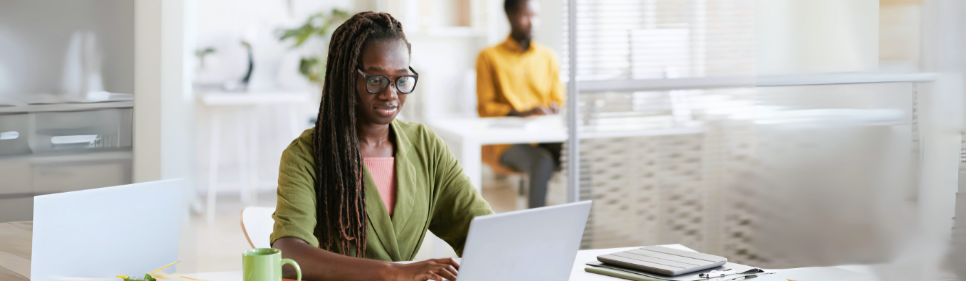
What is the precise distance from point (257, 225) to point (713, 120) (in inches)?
68.0

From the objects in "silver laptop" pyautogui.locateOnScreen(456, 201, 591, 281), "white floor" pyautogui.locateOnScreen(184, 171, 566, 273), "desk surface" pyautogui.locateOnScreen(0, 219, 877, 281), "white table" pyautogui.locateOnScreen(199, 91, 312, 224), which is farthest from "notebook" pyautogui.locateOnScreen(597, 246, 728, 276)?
"white table" pyautogui.locateOnScreen(199, 91, 312, 224)

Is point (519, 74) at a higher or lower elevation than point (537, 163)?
higher

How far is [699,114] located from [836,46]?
49 cm

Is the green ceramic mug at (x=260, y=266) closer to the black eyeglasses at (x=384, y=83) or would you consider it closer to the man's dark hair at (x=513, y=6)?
the black eyeglasses at (x=384, y=83)

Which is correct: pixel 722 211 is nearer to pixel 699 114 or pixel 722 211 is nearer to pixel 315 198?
pixel 699 114

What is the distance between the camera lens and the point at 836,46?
2781 mm

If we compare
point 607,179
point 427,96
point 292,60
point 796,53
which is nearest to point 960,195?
point 796,53

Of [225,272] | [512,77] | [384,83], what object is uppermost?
[512,77]

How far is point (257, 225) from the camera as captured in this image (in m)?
1.82

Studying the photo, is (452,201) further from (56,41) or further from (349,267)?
(56,41)

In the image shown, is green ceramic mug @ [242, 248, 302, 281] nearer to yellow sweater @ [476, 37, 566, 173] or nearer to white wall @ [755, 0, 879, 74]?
white wall @ [755, 0, 879, 74]

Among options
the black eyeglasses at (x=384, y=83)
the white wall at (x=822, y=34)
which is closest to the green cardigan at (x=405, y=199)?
the black eyeglasses at (x=384, y=83)

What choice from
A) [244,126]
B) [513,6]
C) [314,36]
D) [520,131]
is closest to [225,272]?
[520,131]

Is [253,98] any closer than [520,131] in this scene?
No
